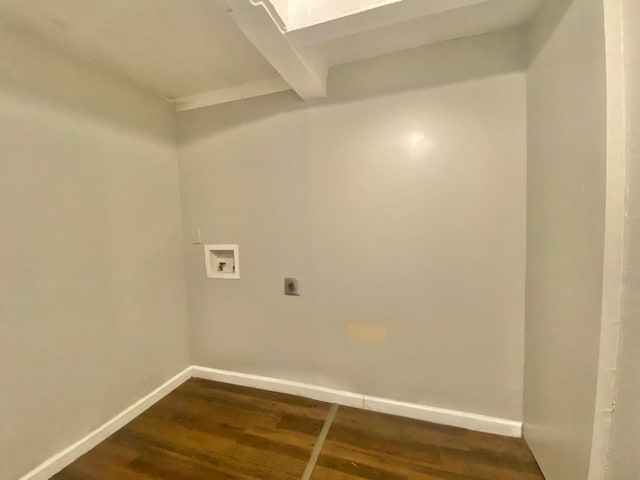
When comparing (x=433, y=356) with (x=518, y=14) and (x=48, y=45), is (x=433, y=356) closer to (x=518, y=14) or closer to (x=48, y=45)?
(x=518, y=14)

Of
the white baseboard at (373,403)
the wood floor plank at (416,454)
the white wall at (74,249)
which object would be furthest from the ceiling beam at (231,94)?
the wood floor plank at (416,454)

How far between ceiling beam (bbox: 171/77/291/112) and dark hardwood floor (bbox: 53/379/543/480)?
2.20 metres

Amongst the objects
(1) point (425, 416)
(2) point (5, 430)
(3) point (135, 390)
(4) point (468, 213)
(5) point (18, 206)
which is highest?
(5) point (18, 206)

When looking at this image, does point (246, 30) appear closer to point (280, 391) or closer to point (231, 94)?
point (231, 94)

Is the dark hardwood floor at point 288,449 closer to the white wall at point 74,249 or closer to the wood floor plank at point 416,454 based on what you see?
the wood floor plank at point 416,454

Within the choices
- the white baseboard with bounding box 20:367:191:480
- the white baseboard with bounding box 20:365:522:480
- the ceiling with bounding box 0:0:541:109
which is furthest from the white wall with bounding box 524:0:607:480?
the white baseboard with bounding box 20:367:191:480

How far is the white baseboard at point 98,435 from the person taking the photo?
139 cm

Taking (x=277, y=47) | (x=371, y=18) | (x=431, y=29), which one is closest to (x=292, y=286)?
(x=277, y=47)

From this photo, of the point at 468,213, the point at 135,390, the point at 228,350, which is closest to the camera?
the point at 468,213

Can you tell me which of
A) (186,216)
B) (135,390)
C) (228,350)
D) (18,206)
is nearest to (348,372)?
(228,350)

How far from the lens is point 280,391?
80.4 inches

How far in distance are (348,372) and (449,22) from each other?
6.97ft

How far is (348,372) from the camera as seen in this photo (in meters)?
1.88

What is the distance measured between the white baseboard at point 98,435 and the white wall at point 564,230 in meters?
2.37
